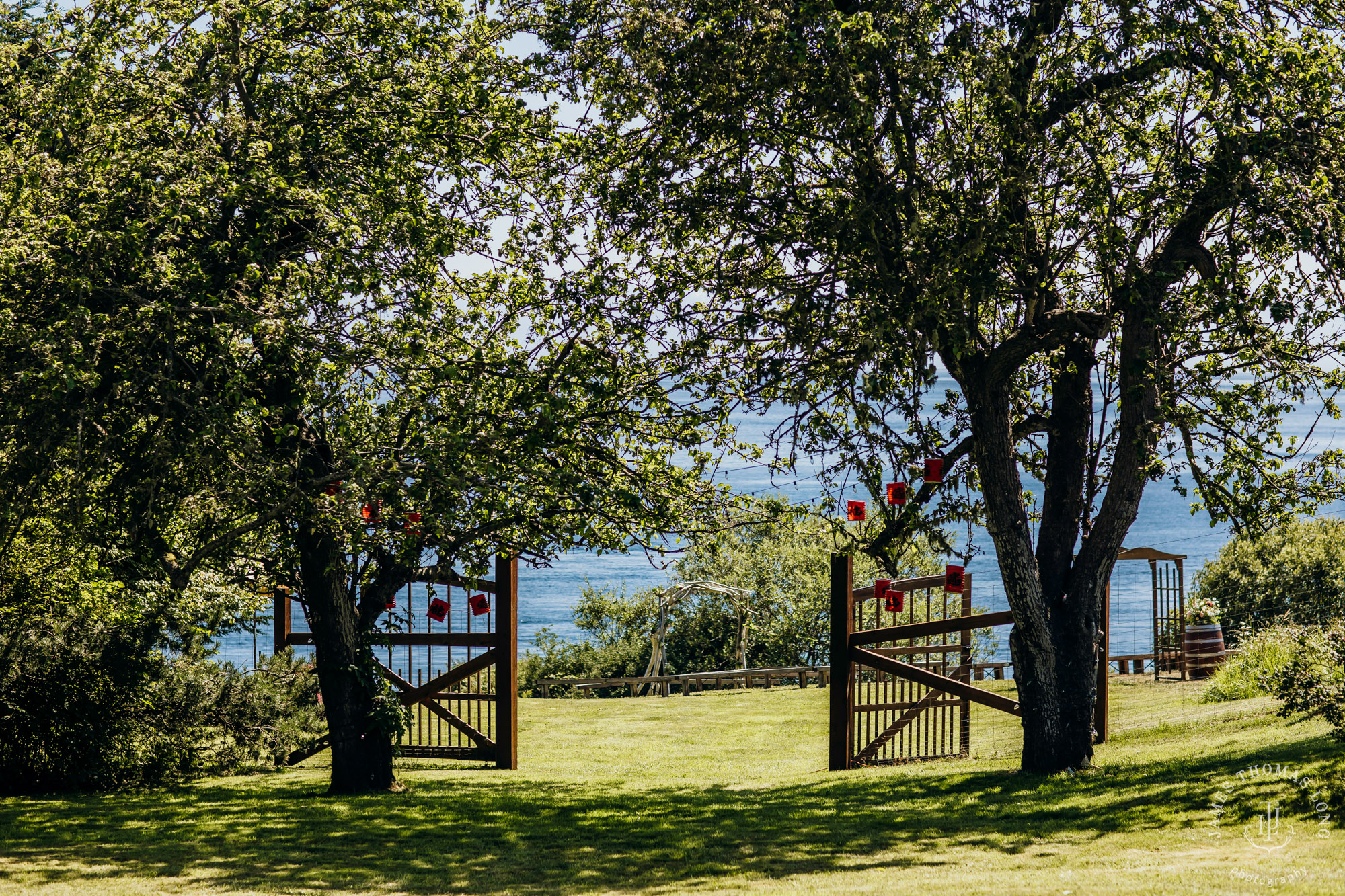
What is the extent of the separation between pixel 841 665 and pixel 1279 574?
64.1 feet

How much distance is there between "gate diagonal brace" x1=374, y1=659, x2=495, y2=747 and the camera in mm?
12555

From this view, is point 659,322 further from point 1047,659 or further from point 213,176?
point 1047,659

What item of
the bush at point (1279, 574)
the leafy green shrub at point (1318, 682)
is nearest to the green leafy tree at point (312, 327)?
the leafy green shrub at point (1318, 682)

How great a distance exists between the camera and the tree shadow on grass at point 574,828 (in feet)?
25.5

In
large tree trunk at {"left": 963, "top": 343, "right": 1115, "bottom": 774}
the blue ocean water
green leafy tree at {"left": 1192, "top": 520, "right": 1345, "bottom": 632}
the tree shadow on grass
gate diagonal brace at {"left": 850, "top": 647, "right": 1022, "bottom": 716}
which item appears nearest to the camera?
the tree shadow on grass

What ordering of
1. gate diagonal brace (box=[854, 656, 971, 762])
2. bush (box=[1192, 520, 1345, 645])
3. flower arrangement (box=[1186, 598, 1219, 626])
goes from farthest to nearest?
bush (box=[1192, 520, 1345, 645]), flower arrangement (box=[1186, 598, 1219, 626]), gate diagonal brace (box=[854, 656, 971, 762])

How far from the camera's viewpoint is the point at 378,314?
1048 cm

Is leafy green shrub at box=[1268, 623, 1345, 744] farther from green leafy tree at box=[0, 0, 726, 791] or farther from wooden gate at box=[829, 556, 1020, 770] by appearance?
green leafy tree at box=[0, 0, 726, 791]

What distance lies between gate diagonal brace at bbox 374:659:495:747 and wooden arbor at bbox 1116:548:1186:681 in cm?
1011

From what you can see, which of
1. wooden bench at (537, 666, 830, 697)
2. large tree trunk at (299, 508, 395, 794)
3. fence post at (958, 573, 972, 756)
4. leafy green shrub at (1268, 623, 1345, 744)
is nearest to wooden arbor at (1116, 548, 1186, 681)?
fence post at (958, 573, 972, 756)

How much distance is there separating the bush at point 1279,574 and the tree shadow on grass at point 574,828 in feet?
50.4

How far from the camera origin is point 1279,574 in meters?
27.0

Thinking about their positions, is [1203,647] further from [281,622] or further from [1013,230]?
[281,622]

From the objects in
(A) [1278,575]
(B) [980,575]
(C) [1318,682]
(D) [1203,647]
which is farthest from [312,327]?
(B) [980,575]
